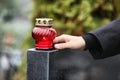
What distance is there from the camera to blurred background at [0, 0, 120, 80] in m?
2.17

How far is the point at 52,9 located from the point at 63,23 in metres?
0.17

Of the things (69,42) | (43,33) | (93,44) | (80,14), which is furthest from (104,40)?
(80,14)

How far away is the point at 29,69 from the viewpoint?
4.93ft

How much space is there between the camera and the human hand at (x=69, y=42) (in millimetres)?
1542

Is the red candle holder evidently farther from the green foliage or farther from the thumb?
the green foliage

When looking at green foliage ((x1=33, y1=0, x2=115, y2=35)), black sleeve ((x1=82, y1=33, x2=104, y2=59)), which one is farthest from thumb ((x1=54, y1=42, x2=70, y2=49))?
green foliage ((x1=33, y1=0, x2=115, y2=35))

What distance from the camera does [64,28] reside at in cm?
339

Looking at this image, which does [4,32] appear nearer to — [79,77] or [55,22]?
[55,22]

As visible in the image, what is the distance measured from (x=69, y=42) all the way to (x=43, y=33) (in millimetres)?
133

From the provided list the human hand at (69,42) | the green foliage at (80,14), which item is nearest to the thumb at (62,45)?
A: the human hand at (69,42)

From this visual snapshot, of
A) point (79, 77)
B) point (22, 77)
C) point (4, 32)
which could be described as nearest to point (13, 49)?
point (4, 32)

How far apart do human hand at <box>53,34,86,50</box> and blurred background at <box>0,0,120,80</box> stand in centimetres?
10

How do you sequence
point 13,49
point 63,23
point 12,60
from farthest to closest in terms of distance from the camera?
point 13,49 < point 12,60 < point 63,23

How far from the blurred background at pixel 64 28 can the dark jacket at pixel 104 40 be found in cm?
16
